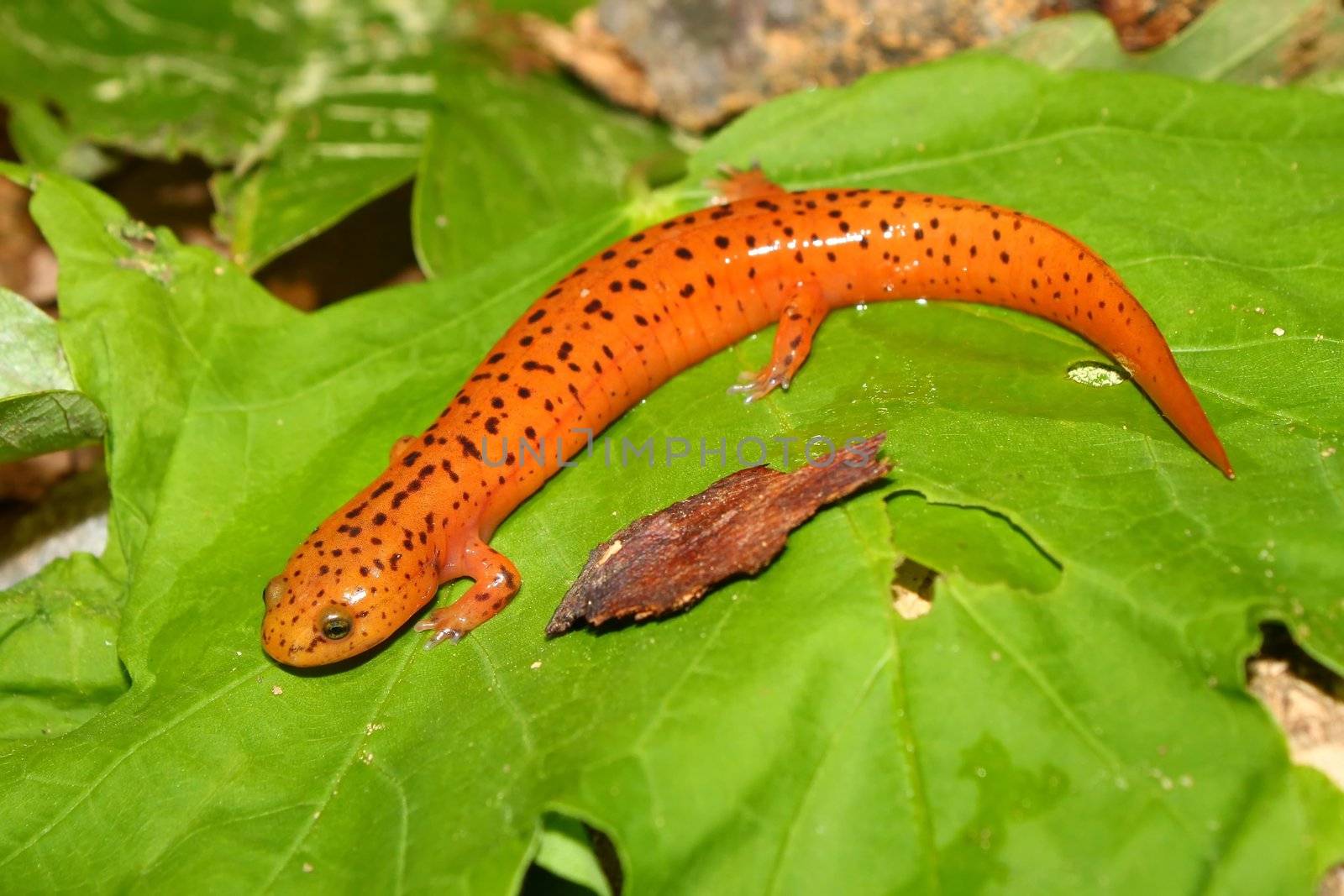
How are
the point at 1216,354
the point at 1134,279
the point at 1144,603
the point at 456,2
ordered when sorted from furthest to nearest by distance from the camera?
the point at 456,2, the point at 1134,279, the point at 1216,354, the point at 1144,603

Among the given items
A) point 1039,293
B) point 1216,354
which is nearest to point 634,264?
point 1039,293

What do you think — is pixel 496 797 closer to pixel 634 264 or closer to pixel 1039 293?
pixel 634 264

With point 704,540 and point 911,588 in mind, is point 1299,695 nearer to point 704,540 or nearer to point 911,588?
point 911,588

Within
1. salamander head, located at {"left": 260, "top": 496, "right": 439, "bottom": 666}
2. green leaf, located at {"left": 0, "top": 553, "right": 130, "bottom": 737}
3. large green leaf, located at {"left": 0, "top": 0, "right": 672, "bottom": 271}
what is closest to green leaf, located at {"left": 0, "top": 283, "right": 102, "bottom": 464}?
green leaf, located at {"left": 0, "top": 553, "right": 130, "bottom": 737}

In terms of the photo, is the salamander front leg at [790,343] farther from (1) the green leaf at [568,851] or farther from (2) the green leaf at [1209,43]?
(2) the green leaf at [1209,43]

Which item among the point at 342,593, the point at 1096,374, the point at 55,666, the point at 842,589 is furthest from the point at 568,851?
the point at 1096,374

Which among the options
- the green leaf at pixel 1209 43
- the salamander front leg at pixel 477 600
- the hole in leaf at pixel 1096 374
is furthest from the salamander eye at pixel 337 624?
the green leaf at pixel 1209 43
